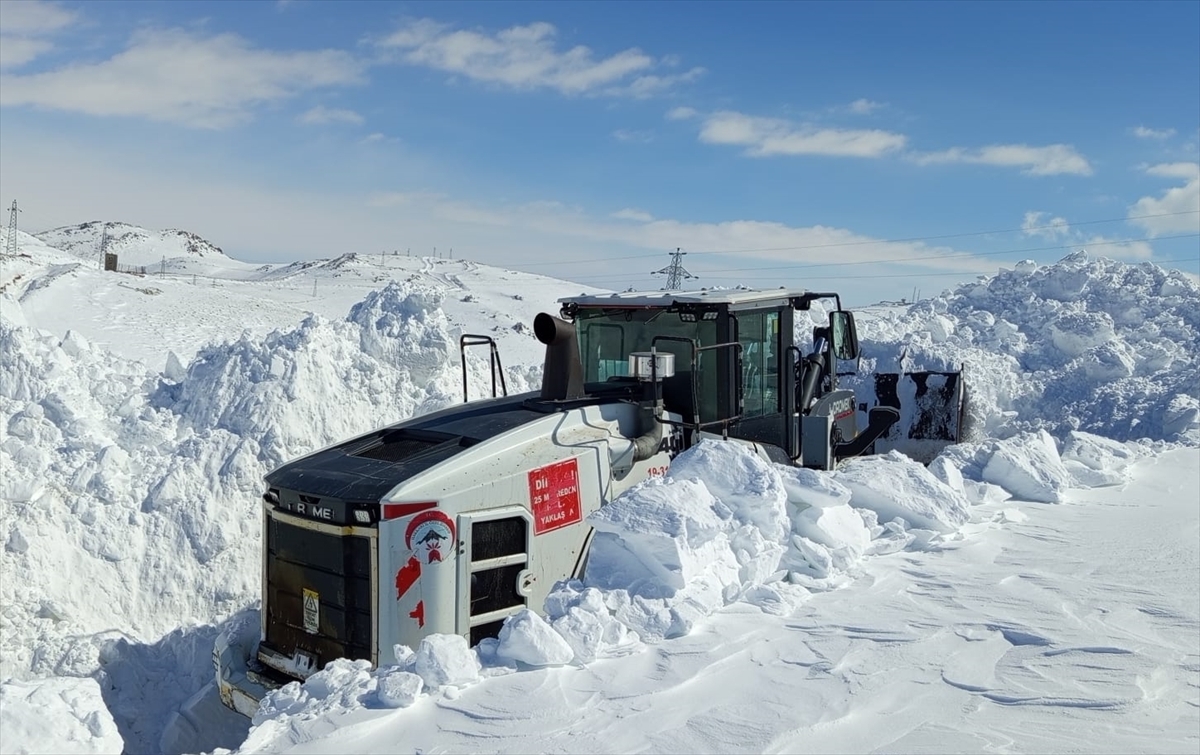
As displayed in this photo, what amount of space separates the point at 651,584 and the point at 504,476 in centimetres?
85

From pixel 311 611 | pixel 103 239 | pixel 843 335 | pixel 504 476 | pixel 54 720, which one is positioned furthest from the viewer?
pixel 103 239

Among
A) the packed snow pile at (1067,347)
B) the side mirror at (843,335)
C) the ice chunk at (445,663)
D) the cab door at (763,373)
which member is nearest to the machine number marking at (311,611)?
Answer: the ice chunk at (445,663)

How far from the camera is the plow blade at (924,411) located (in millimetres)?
11023

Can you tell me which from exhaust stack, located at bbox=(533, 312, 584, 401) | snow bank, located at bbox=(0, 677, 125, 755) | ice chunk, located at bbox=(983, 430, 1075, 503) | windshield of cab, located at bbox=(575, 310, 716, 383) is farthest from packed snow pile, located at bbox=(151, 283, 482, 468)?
ice chunk, located at bbox=(983, 430, 1075, 503)

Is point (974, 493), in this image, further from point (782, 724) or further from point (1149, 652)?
point (782, 724)

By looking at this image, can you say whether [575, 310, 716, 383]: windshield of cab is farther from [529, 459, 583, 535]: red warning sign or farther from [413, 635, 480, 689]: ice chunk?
[413, 635, 480, 689]: ice chunk

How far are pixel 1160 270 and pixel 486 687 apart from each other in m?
15.9

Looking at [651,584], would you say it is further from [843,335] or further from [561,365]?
[843,335]

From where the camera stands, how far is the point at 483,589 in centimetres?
471

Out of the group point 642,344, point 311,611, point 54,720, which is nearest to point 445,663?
point 311,611

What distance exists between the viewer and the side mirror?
22.8 ft

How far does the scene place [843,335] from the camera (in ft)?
23.1

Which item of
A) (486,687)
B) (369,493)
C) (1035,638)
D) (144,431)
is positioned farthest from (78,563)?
(1035,638)

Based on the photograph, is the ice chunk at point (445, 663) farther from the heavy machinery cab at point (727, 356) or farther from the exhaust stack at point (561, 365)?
the heavy machinery cab at point (727, 356)
